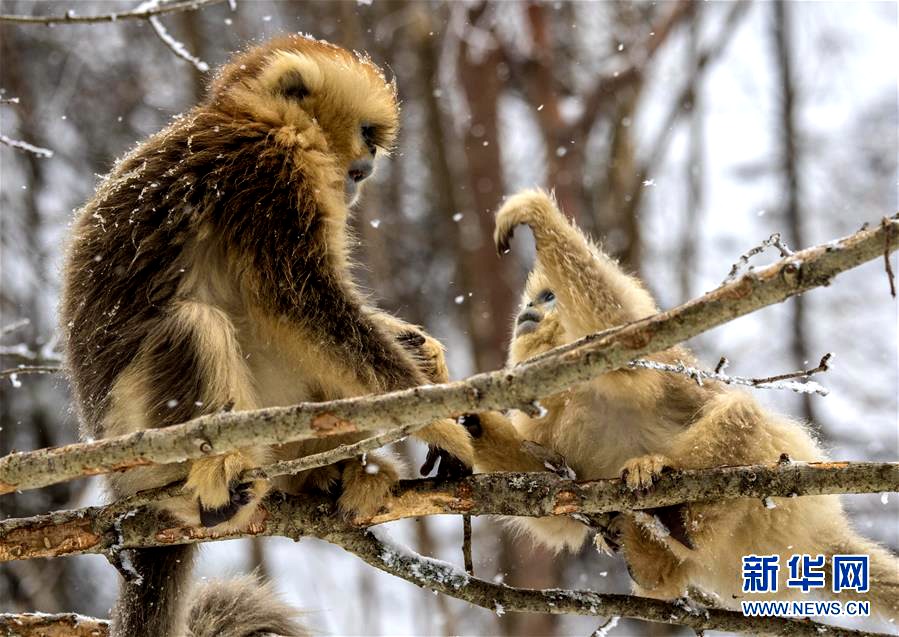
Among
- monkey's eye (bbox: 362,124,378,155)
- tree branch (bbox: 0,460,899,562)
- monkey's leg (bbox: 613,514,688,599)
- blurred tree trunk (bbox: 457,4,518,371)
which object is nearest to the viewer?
tree branch (bbox: 0,460,899,562)

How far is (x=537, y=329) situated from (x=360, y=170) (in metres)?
1.07

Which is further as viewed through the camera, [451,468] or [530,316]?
[530,316]

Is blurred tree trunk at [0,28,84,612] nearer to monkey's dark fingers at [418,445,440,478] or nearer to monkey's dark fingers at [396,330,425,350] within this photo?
monkey's dark fingers at [396,330,425,350]

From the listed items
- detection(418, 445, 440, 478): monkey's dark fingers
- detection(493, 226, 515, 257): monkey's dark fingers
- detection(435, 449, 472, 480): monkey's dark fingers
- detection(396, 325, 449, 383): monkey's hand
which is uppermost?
detection(493, 226, 515, 257): monkey's dark fingers

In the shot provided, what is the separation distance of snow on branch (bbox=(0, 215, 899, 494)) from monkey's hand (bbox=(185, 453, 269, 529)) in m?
0.57

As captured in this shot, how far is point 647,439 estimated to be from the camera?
15.0 feet

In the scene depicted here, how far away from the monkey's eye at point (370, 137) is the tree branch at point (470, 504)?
65.1 inches

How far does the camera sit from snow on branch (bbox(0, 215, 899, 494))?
8.35ft

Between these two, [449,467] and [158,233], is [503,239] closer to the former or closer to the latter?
[449,467]

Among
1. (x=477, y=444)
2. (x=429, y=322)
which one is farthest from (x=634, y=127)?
(x=477, y=444)

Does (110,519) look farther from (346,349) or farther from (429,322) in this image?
(429,322)

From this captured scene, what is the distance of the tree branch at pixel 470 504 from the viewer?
3.50 meters

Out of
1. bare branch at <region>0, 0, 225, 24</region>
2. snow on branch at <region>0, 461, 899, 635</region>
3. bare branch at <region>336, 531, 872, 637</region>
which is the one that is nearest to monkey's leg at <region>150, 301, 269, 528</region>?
snow on branch at <region>0, 461, 899, 635</region>

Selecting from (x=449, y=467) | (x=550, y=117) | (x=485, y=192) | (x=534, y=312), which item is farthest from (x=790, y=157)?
(x=449, y=467)
